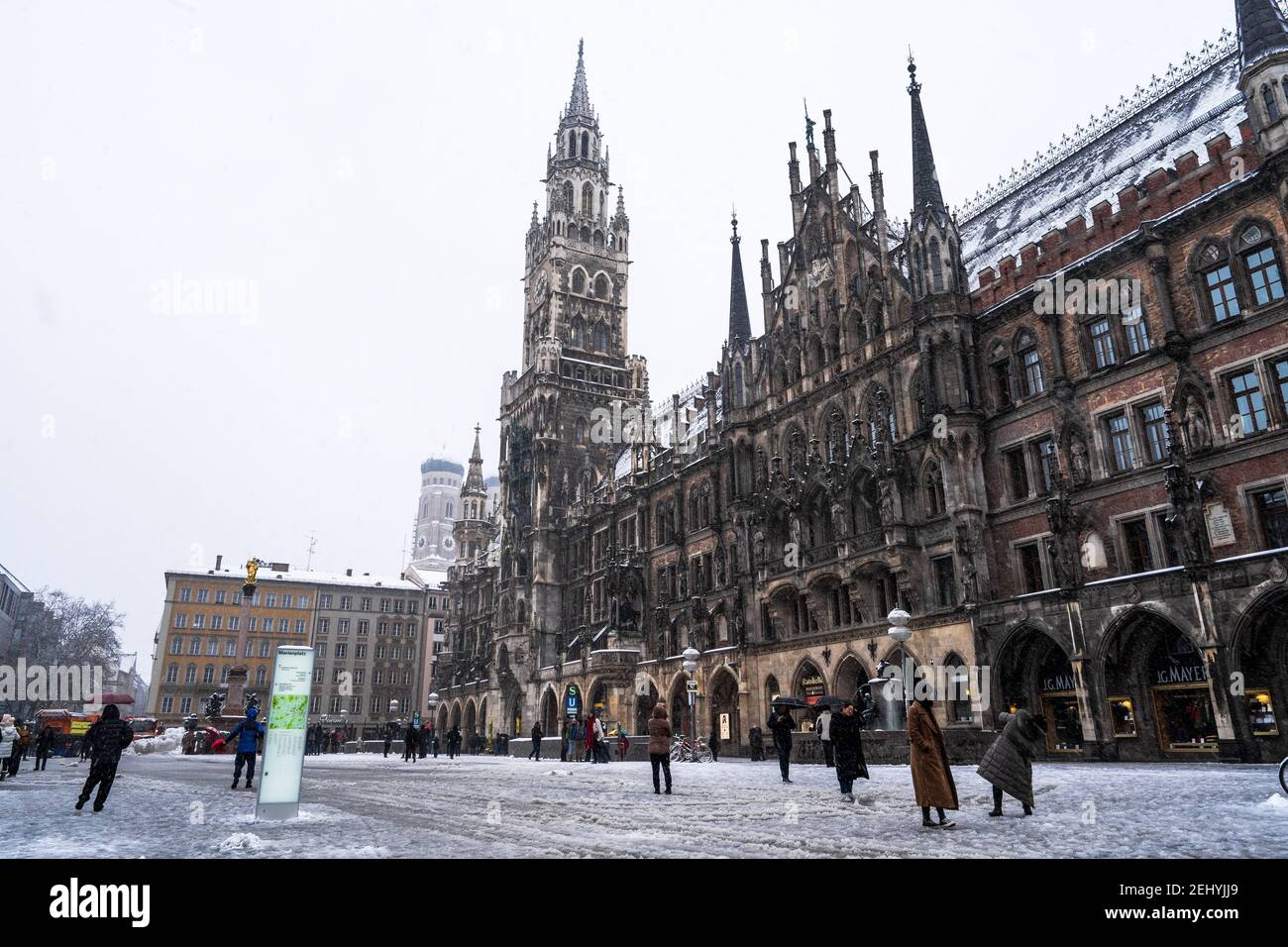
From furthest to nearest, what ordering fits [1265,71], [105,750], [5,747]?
[1265,71], [5,747], [105,750]

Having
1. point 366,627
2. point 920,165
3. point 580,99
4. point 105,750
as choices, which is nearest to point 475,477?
point 366,627

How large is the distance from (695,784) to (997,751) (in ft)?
29.2

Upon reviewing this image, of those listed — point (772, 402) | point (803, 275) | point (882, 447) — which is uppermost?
point (803, 275)

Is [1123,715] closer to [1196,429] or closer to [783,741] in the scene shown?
[1196,429]

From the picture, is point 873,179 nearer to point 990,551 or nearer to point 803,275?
point 803,275

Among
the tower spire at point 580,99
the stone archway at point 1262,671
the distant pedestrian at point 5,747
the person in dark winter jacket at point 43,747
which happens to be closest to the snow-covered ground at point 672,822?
the distant pedestrian at point 5,747

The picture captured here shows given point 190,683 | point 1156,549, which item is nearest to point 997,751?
point 1156,549

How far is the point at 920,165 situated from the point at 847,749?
28908mm

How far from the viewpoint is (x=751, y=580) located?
40.2 metres

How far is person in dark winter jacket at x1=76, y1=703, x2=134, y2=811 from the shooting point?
41.1ft

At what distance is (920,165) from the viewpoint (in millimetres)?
35250

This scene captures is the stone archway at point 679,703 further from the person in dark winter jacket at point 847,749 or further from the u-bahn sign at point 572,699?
the person in dark winter jacket at point 847,749

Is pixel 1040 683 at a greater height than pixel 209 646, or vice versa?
pixel 209 646

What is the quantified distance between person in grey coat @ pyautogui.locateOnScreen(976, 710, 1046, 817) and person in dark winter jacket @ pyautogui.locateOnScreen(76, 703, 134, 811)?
1266 centimetres
